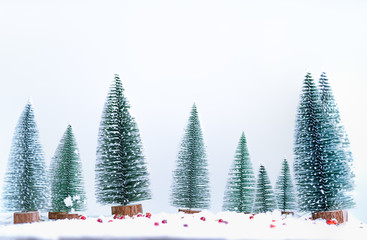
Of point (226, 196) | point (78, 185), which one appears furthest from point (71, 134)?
point (226, 196)

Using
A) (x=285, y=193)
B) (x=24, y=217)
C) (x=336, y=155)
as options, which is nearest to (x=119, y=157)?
(x=24, y=217)

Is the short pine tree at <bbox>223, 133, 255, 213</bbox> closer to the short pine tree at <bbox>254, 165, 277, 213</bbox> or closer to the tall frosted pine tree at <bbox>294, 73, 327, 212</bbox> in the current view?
the short pine tree at <bbox>254, 165, 277, 213</bbox>

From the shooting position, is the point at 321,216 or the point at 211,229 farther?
the point at 321,216

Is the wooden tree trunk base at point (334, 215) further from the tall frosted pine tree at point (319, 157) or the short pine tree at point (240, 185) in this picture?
the short pine tree at point (240, 185)

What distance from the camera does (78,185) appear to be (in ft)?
62.4

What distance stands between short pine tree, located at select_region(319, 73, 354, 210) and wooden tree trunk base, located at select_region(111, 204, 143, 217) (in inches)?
279

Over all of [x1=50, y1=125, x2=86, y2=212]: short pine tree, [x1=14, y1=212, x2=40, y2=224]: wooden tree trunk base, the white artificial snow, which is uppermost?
[x1=50, y1=125, x2=86, y2=212]: short pine tree

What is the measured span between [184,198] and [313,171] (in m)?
5.92

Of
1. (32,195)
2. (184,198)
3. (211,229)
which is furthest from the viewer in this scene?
(184,198)

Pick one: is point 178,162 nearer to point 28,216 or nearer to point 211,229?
point 28,216

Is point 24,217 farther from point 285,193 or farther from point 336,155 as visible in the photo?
point 336,155

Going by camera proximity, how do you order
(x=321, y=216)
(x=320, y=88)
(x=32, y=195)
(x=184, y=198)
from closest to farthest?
(x=321, y=216)
(x=320, y=88)
(x=32, y=195)
(x=184, y=198)

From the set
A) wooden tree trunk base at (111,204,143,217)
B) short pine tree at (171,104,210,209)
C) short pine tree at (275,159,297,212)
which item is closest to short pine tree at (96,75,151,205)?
wooden tree trunk base at (111,204,143,217)

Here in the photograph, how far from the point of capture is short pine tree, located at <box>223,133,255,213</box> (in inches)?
751
